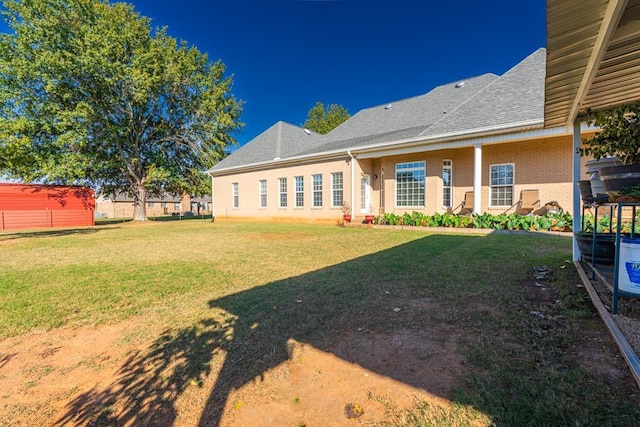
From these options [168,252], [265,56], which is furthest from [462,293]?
[265,56]

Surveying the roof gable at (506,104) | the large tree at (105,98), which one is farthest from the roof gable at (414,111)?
the large tree at (105,98)

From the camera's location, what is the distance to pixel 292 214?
17.6 meters

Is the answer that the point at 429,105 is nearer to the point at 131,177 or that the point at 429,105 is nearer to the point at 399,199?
the point at 399,199

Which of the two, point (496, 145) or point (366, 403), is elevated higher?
point (496, 145)

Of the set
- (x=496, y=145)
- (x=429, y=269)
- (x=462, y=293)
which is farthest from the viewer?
(x=496, y=145)

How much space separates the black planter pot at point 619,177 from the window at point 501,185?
9755mm

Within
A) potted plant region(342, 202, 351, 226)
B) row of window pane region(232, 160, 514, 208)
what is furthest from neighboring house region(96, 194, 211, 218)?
potted plant region(342, 202, 351, 226)

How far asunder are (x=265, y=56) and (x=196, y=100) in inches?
238

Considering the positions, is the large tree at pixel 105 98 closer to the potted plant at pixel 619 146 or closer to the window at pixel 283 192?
the window at pixel 283 192

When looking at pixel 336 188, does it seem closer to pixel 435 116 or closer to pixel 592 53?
pixel 435 116

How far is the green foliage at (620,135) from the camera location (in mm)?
3010

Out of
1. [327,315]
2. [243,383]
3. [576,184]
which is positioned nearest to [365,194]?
[576,184]

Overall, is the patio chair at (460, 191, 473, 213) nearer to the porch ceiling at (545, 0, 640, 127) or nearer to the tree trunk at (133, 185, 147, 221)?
the porch ceiling at (545, 0, 640, 127)

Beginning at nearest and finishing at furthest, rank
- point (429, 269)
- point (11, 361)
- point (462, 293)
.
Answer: point (11, 361)
point (462, 293)
point (429, 269)
